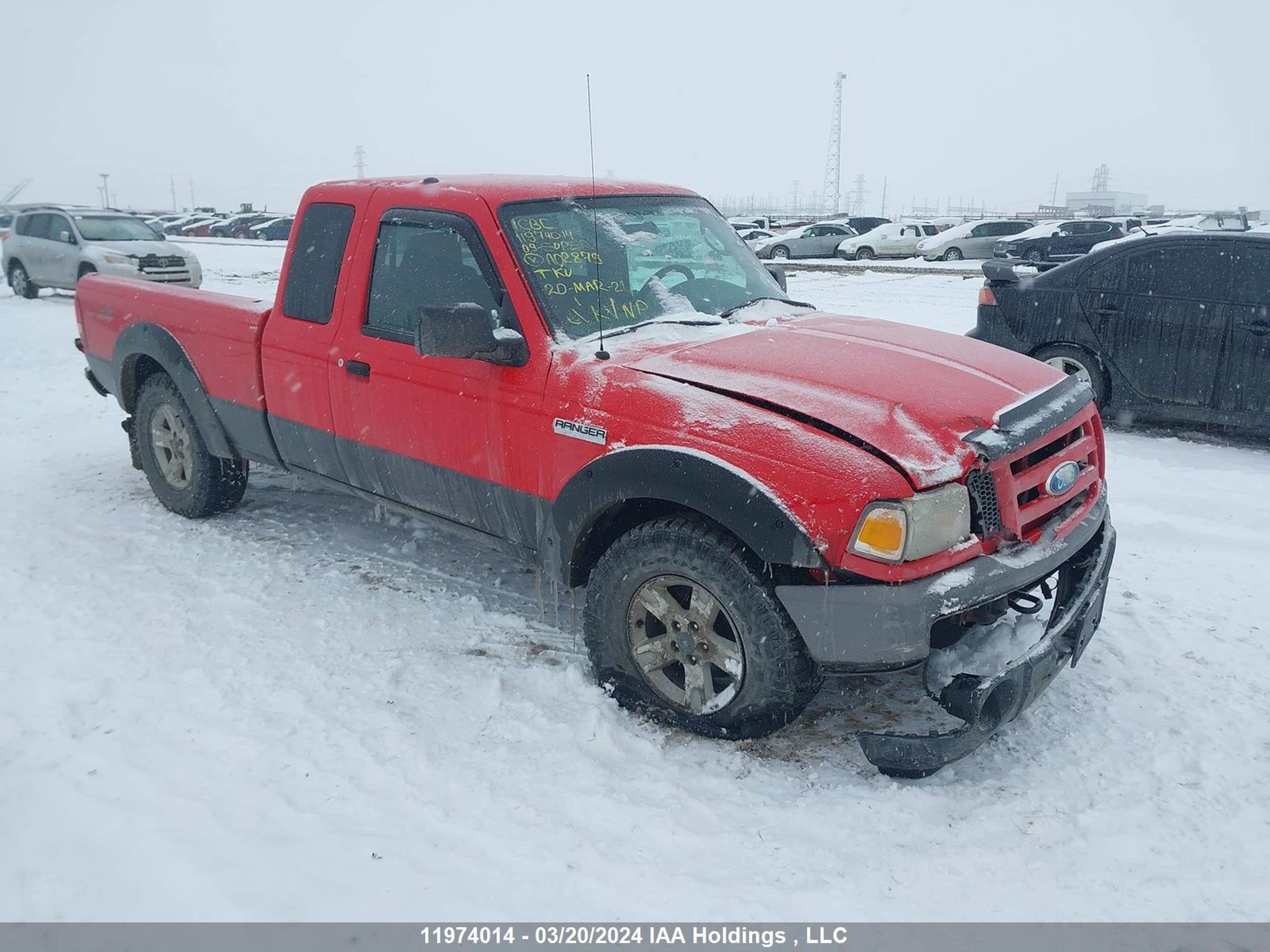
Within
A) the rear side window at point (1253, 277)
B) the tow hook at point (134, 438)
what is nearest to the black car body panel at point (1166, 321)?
the rear side window at point (1253, 277)

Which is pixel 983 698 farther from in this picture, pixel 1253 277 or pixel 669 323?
pixel 1253 277

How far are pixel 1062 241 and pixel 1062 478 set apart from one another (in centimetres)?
2209

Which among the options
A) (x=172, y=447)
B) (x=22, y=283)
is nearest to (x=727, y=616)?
(x=172, y=447)

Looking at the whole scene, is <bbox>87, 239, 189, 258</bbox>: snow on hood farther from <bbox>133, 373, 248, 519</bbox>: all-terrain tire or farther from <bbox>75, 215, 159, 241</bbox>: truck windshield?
<bbox>133, 373, 248, 519</bbox>: all-terrain tire

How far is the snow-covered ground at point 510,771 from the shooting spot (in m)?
2.66

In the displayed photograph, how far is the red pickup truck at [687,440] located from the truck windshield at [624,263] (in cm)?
1

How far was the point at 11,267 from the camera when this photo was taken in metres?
16.5

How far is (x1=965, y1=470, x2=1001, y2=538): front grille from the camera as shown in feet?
9.81

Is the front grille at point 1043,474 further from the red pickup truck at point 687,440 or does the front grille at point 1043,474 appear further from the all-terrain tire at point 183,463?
the all-terrain tire at point 183,463

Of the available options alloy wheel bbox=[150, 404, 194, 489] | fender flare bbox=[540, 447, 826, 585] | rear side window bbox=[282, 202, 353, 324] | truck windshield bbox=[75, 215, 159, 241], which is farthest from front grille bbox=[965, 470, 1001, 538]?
truck windshield bbox=[75, 215, 159, 241]

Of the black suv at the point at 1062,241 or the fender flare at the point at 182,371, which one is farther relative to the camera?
the black suv at the point at 1062,241

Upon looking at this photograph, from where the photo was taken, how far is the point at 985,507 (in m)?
3.01

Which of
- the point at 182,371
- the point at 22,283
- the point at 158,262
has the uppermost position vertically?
the point at 158,262
